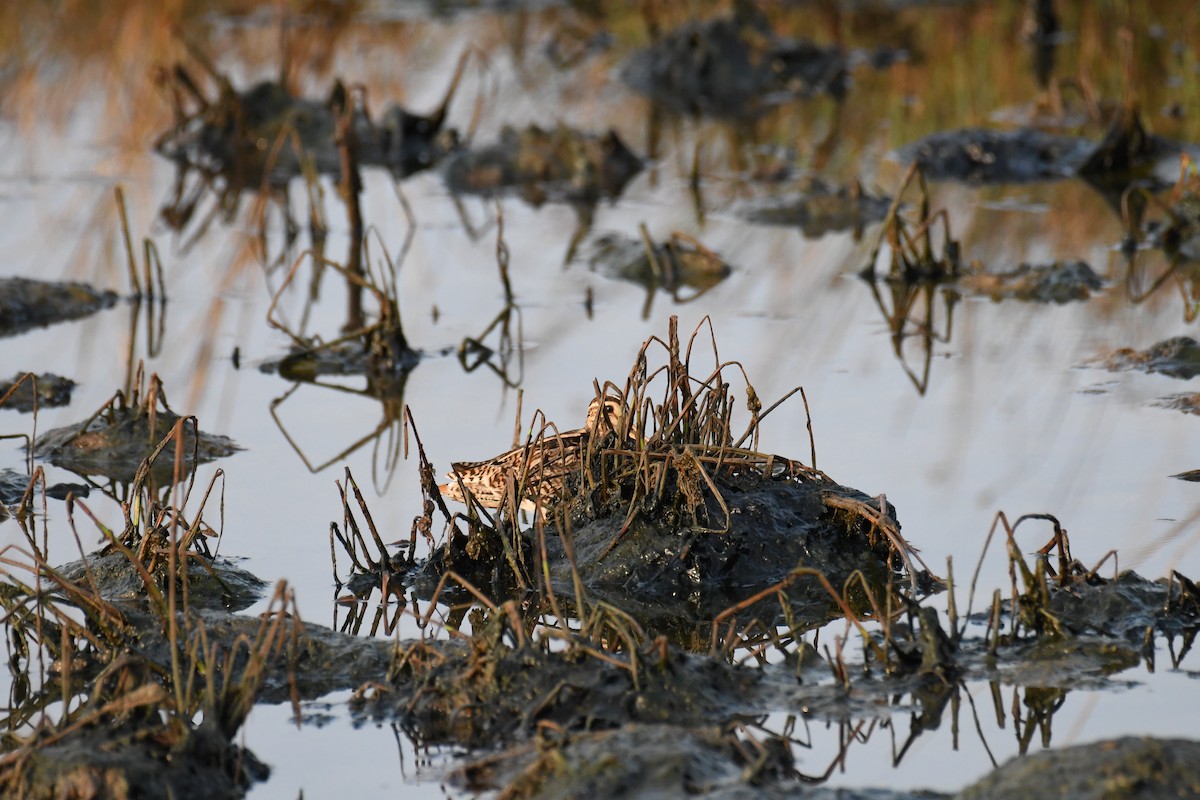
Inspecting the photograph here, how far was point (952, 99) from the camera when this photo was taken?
48.7 ft

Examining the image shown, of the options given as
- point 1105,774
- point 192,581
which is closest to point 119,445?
point 192,581

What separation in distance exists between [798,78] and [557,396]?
31.0 feet

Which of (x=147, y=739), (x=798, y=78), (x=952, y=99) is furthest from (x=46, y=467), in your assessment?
(x=798, y=78)

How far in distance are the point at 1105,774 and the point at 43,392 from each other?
5.40 m

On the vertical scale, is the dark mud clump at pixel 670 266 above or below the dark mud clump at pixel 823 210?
below

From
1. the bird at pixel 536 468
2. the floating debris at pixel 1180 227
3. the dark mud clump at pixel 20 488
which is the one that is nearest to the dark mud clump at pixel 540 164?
the floating debris at pixel 1180 227

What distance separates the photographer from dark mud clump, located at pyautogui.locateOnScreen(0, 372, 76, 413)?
25.4 feet

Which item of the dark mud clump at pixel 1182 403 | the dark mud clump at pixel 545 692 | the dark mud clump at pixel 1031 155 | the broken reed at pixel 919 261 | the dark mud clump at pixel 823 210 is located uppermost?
the dark mud clump at pixel 1031 155

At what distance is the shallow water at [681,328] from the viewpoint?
5.99 m

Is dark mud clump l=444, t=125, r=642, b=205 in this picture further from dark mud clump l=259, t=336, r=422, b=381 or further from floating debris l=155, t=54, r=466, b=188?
dark mud clump l=259, t=336, r=422, b=381

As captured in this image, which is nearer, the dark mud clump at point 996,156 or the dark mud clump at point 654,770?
the dark mud clump at point 654,770

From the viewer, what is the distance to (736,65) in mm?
16656

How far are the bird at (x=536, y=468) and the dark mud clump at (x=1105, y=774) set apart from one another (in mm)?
1959

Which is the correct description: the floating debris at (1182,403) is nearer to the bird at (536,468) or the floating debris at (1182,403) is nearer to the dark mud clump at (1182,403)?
the dark mud clump at (1182,403)
